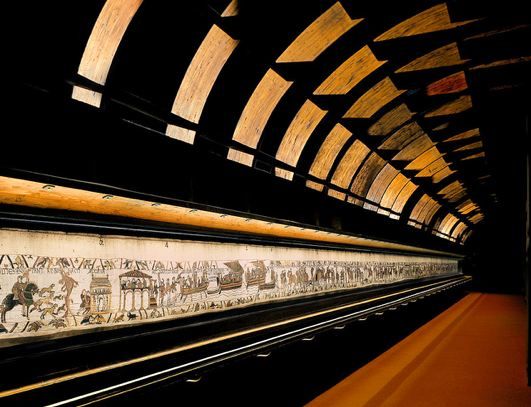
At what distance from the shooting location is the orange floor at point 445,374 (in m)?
6.93

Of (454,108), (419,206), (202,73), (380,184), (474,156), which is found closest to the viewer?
(202,73)

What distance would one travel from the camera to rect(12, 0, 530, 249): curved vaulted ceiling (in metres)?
6.30

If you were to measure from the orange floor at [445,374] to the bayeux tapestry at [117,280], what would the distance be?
2.26 metres

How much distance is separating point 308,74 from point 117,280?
4.84 metres

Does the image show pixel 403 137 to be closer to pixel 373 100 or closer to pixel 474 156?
pixel 373 100

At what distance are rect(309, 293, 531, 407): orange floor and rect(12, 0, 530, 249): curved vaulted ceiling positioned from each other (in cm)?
390

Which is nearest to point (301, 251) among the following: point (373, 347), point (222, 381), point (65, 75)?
point (373, 347)

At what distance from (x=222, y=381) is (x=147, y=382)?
0.69m

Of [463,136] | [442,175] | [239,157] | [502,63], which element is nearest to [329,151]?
[239,157]

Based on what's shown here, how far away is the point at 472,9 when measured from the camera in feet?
26.6

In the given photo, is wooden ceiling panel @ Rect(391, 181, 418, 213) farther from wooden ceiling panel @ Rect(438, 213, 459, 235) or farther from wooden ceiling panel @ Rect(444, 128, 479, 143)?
wooden ceiling panel @ Rect(438, 213, 459, 235)

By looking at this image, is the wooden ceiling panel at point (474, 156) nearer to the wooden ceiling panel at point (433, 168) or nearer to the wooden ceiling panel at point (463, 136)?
the wooden ceiling panel at point (433, 168)

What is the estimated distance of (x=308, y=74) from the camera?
340 inches

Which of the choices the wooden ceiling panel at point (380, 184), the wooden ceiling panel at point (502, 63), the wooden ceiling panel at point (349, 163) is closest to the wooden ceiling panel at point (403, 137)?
the wooden ceiling panel at point (349, 163)
